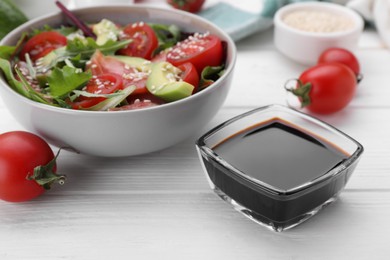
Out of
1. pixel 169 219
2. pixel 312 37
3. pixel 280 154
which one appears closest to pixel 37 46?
pixel 169 219

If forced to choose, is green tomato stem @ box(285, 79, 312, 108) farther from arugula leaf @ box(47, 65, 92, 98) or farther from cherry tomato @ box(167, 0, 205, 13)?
cherry tomato @ box(167, 0, 205, 13)

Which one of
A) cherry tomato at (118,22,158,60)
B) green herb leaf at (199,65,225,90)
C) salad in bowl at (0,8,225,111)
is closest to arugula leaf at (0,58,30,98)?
salad in bowl at (0,8,225,111)

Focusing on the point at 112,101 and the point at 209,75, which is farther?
the point at 209,75

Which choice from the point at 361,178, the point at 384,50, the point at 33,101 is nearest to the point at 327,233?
the point at 361,178

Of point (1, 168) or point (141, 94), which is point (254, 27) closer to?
point (141, 94)

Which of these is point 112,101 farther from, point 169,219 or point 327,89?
point 327,89

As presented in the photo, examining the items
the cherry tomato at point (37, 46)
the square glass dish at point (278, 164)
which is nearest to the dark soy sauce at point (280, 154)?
the square glass dish at point (278, 164)

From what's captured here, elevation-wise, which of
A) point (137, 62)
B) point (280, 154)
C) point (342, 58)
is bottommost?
point (342, 58)
